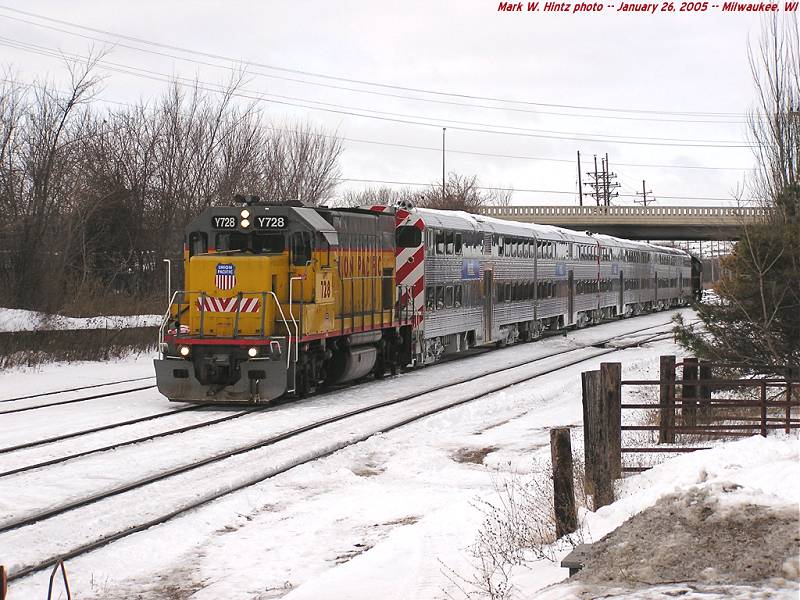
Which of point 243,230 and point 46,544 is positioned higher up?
point 243,230

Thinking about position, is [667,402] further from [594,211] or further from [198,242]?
[594,211]

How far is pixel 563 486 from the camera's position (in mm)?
8883

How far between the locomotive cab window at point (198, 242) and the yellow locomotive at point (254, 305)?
18mm

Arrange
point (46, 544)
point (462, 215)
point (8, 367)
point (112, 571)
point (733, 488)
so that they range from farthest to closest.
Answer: point (462, 215) < point (8, 367) < point (46, 544) < point (112, 571) < point (733, 488)

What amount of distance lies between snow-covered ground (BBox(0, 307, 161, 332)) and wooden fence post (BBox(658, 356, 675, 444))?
16.0 meters

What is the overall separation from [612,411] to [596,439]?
535 mm

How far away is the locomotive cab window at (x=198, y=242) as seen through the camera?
17.7m

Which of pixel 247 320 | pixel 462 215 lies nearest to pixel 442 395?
pixel 247 320

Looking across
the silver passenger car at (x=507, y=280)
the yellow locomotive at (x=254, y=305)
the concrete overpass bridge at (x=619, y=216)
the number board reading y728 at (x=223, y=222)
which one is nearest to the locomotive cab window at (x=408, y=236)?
the silver passenger car at (x=507, y=280)

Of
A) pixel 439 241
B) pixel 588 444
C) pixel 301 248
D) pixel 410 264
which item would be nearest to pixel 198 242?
pixel 301 248

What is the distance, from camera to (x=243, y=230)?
17.4m

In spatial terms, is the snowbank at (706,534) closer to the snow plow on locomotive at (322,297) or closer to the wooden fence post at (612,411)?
the wooden fence post at (612,411)

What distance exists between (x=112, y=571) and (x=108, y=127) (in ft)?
103

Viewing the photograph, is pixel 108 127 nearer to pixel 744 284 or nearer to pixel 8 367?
pixel 8 367
